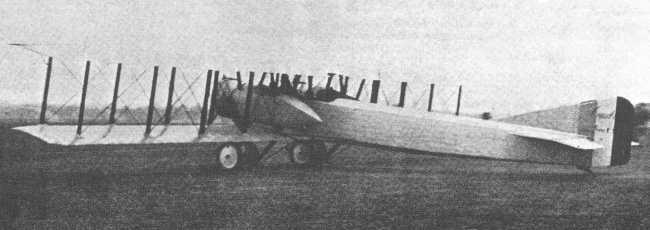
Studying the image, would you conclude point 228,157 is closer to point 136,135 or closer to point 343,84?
point 136,135

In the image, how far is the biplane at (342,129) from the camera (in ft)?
37.3

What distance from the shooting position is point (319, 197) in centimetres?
888

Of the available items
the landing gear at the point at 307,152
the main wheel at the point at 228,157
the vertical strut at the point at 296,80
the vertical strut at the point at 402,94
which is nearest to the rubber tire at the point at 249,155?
the main wheel at the point at 228,157

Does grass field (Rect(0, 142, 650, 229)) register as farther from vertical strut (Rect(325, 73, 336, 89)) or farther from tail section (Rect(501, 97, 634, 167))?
vertical strut (Rect(325, 73, 336, 89))

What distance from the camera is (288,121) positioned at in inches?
547

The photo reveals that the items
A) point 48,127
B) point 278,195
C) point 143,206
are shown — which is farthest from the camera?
point 48,127

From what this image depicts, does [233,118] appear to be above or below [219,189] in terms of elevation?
above

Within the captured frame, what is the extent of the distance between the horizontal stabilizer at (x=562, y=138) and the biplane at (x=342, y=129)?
0.06ft

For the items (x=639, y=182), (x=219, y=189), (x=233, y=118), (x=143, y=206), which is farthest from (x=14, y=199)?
(x=639, y=182)

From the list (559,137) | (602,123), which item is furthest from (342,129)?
(602,123)

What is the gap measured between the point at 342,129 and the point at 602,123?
5012 millimetres

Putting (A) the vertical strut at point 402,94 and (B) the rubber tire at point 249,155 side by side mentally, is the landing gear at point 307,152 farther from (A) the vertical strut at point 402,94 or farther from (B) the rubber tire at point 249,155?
(A) the vertical strut at point 402,94

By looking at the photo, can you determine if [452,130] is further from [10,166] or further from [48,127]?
[10,166]

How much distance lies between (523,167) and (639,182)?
9.86ft
